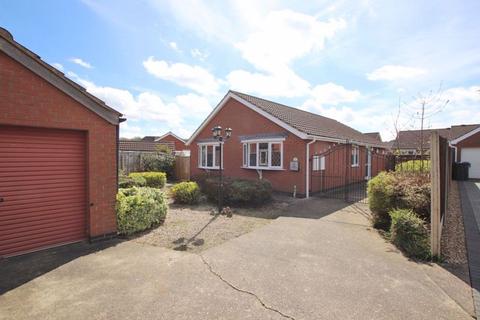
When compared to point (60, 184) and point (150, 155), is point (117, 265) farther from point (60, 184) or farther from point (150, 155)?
point (150, 155)

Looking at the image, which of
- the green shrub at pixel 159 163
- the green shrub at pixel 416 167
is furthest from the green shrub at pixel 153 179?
the green shrub at pixel 416 167

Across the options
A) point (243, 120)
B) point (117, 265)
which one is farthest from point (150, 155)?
point (117, 265)

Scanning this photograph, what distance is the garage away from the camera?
2078cm

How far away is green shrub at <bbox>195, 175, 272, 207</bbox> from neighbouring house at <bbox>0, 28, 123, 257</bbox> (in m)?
4.68

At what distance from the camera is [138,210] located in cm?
675

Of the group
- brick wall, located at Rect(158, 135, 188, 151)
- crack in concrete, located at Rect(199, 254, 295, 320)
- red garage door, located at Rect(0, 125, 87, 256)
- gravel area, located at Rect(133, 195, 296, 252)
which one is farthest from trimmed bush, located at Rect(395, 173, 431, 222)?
A: brick wall, located at Rect(158, 135, 188, 151)

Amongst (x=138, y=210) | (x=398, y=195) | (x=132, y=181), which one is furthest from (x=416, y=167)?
(x=132, y=181)

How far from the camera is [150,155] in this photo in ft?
65.0

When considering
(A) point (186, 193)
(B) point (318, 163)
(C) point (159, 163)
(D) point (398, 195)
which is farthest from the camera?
(C) point (159, 163)

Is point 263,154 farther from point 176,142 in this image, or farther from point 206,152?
point 176,142

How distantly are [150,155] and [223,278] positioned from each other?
17.0m

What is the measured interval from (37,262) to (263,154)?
417 inches

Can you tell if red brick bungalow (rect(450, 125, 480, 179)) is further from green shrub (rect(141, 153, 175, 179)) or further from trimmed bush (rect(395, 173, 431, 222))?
green shrub (rect(141, 153, 175, 179))

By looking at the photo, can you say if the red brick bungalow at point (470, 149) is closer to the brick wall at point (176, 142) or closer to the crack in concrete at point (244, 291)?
the crack in concrete at point (244, 291)
